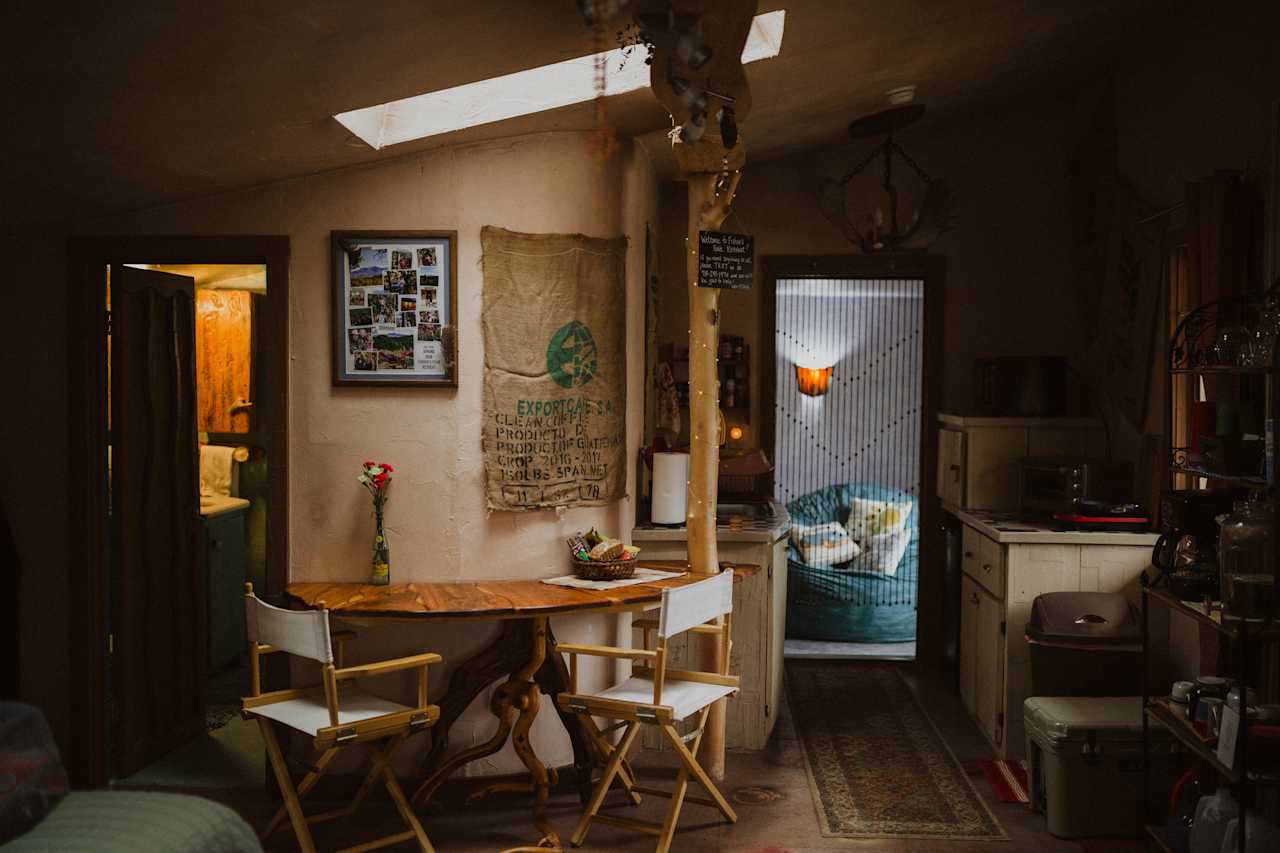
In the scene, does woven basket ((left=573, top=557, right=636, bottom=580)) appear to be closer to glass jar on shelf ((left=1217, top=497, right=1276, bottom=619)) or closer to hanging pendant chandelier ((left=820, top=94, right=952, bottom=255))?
glass jar on shelf ((left=1217, top=497, right=1276, bottom=619))

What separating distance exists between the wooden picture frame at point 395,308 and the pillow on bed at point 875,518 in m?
3.98

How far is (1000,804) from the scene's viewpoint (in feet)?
14.9

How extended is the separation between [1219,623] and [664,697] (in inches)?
69.8

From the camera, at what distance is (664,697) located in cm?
403

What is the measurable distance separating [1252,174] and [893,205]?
2.06 m

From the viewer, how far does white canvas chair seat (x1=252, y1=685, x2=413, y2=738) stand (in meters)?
3.70

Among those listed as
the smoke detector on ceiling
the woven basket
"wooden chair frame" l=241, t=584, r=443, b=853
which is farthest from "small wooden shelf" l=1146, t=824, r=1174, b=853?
the smoke detector on ceiling

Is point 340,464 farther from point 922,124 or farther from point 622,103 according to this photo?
point 922,124

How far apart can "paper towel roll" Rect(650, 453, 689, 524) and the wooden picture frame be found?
1.11m

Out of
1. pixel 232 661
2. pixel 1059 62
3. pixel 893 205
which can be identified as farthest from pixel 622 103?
pixel 232 661

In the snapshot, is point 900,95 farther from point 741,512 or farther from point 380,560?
point 380,560

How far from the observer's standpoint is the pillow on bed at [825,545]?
299 inches

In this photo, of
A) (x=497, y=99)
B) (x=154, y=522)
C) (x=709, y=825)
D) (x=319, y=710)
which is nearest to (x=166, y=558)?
(x=154, y=522)

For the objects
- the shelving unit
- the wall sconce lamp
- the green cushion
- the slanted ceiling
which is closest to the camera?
the green cushion
